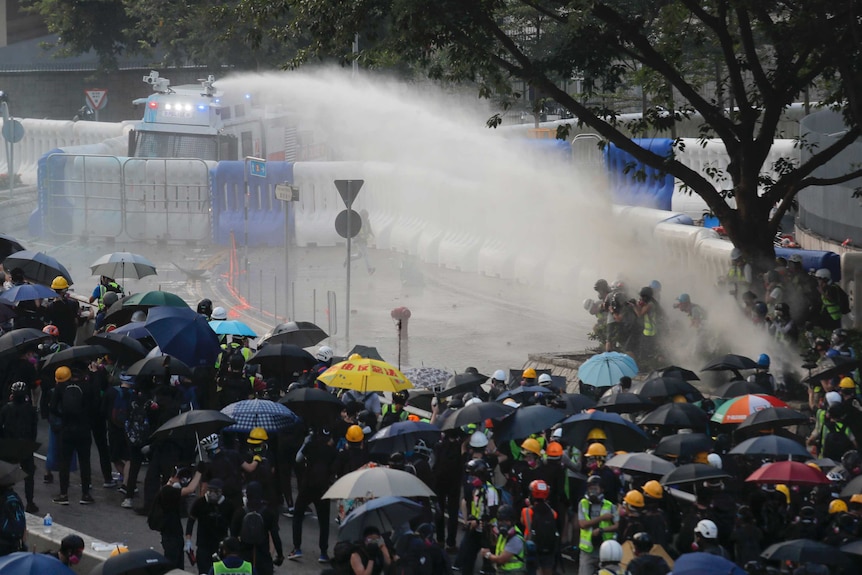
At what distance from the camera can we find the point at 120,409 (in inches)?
530

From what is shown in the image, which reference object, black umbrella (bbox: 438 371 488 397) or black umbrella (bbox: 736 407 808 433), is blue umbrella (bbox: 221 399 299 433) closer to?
black umbrella (bbox: 438 371 488 397)

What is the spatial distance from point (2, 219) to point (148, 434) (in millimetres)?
23807

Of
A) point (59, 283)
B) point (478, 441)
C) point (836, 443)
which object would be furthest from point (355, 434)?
point (59, 283)

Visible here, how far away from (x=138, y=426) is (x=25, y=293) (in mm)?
4319

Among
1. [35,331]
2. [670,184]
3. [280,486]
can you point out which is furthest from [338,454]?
[670,184]

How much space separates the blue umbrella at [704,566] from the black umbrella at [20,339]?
8189 millimetres

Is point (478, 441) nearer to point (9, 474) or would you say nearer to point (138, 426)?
point (138, 426)

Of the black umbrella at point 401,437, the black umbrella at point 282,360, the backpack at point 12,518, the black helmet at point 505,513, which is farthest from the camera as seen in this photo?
the black umbrella at point 282,360

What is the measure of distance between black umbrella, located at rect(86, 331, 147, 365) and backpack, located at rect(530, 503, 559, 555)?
18.4ft

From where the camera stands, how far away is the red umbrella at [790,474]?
1064 centimetres

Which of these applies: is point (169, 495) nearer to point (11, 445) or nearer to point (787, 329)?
point (11, 445)

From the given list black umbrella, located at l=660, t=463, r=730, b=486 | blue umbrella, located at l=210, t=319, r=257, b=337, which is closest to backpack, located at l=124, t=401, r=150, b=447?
blue umbrella, located at l=210, t=319, r=257, b=337

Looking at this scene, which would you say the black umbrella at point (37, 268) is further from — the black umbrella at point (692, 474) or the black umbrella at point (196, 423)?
the black umbrella at point (692, 474)

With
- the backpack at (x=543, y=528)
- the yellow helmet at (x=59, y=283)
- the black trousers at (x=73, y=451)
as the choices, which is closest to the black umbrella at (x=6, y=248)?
the yellow helmet at (x=59, y=283)
